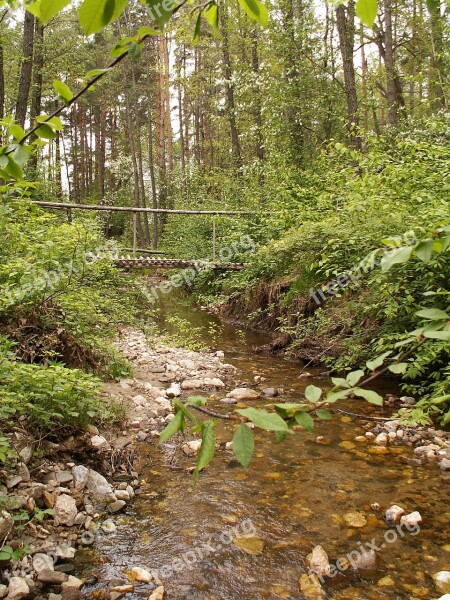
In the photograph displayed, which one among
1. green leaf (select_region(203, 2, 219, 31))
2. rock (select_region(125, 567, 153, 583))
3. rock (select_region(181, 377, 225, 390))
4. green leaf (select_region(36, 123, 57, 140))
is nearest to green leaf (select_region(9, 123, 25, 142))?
green leaf (select_region(36, 123, 57, 140))

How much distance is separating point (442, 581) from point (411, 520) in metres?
0.56

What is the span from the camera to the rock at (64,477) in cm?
334

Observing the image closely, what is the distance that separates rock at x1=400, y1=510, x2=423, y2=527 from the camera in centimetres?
320

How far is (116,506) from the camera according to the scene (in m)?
3.33

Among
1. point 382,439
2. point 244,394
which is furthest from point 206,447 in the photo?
point 244,394

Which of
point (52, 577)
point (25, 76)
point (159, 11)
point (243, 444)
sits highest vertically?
point (25, 76)

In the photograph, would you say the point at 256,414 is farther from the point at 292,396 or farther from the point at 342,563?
the point at 292,396

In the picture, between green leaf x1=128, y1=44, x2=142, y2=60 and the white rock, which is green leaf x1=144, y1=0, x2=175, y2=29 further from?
the white rock

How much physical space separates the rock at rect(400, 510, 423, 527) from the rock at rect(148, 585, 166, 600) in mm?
1723

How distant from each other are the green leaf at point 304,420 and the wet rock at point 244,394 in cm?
524

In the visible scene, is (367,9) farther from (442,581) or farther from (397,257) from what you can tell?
(442,581)

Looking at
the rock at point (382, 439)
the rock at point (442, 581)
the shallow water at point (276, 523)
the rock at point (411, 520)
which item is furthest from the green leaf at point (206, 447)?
the rock at point (382, 439)

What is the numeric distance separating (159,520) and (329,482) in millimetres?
1450

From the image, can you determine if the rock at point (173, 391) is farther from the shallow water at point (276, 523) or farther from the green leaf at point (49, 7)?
the green leaf at point (49, 7)
